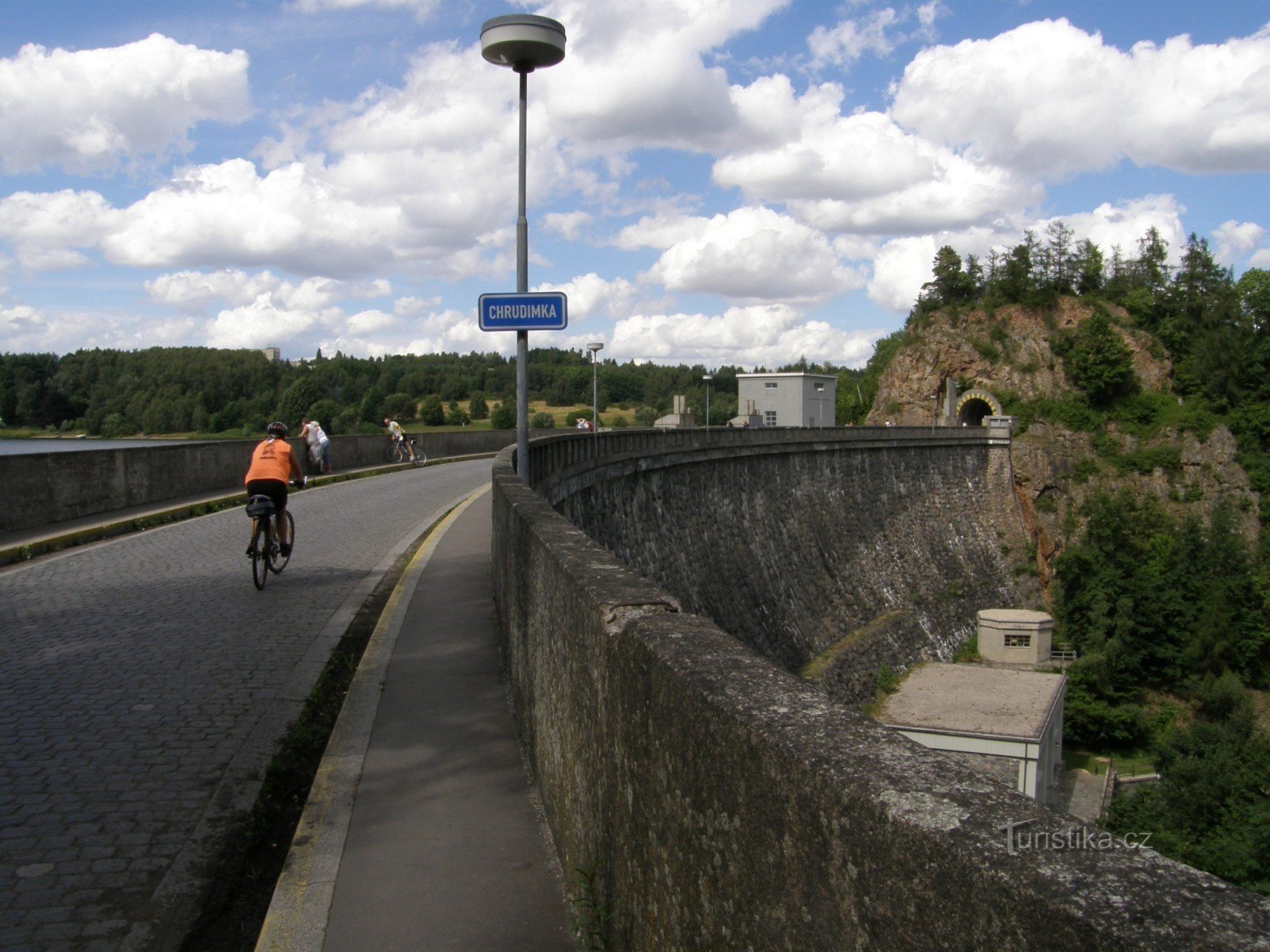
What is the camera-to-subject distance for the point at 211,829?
4883mm

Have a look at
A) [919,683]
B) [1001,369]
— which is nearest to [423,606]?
[919,683]

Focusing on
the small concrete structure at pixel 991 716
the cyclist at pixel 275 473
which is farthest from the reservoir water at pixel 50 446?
the small concrete structure at pixel 991 716

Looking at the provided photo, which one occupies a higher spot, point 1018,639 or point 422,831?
point 422,831

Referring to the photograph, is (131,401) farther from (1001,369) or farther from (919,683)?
(1001,369)

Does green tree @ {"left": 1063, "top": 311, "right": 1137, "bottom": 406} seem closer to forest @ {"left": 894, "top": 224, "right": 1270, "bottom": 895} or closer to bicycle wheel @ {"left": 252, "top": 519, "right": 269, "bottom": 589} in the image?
forest @ {"left": 894, "top": 224, "right": 1270, "bottom": 895}

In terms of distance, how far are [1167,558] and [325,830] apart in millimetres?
59869

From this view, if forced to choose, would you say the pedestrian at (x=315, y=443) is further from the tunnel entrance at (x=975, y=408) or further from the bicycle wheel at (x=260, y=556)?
the tunnel entrance at (x=975, y=408)

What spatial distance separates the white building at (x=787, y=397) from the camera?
68.2 metres

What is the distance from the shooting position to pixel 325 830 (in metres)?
4.85

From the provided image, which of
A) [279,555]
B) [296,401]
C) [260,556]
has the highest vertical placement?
[296,401]

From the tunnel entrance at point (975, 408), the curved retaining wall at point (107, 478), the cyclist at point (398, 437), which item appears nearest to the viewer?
the curved retaining wall at point (107, 478)

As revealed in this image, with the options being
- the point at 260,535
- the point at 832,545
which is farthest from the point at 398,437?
the point at 260,535

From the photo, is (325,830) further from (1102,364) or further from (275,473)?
(1102,364)

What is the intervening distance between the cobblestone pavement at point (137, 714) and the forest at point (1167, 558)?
24767 millimetres
